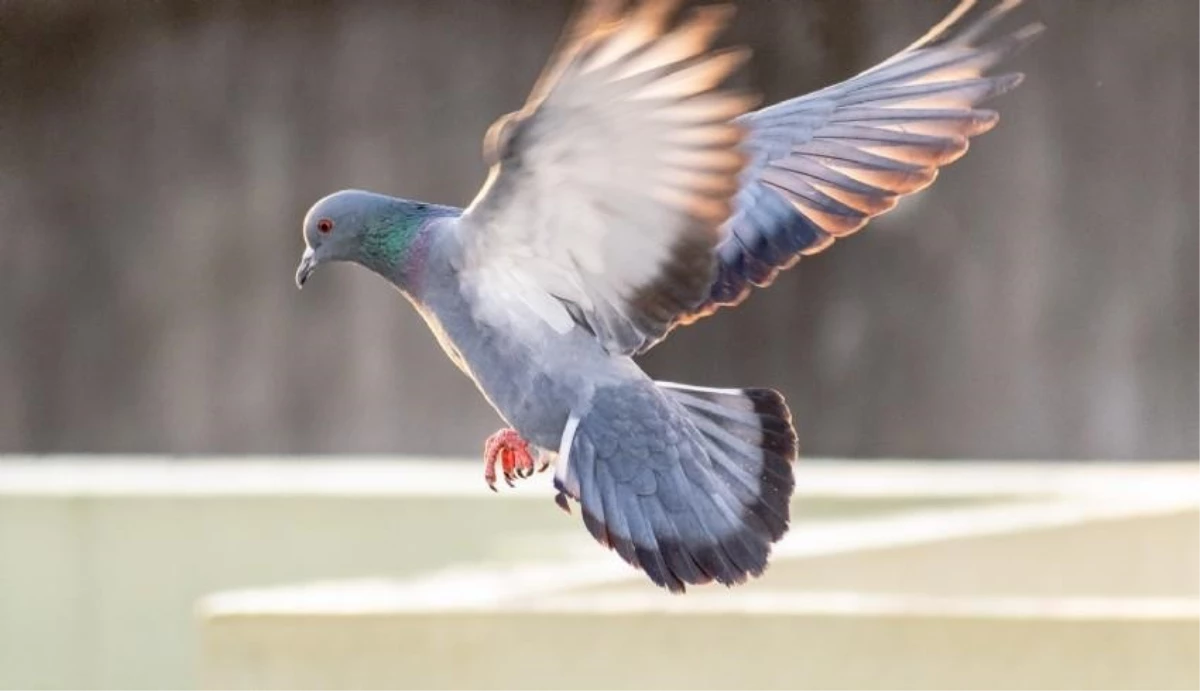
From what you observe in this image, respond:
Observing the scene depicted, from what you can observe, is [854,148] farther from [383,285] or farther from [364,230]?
[383,285]

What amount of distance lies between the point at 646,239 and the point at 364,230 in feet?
0.47

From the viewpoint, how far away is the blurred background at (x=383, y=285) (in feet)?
8.02

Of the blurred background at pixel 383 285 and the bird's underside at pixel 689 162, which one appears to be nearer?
the bird's underside at pixel 689 162

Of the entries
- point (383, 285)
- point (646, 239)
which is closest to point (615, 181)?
point (646, 239)

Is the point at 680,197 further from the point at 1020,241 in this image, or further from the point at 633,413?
the point at 1020,241

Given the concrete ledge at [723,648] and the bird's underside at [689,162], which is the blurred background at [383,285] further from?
the bird's underside at [689,162]

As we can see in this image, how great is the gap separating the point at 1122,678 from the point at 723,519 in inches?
39.2

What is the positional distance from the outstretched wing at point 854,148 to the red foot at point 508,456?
0.36 feet

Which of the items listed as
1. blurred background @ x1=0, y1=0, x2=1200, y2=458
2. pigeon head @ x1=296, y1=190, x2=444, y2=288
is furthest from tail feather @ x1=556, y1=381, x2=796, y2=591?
blurred background @ x1=0, y1=0, x2=1200, y2=458

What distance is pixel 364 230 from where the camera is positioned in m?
0.81

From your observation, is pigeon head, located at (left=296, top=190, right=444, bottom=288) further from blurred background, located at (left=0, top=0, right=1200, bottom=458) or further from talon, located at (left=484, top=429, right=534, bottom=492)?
blurred background, located at (left=0, top=0, right=1200, bottom=458)

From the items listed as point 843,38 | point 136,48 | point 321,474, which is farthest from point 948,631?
point 136,48

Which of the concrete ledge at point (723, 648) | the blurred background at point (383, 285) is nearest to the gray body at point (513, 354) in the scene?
the concrete ledge at point (723, 648)

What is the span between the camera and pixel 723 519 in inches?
30.7
